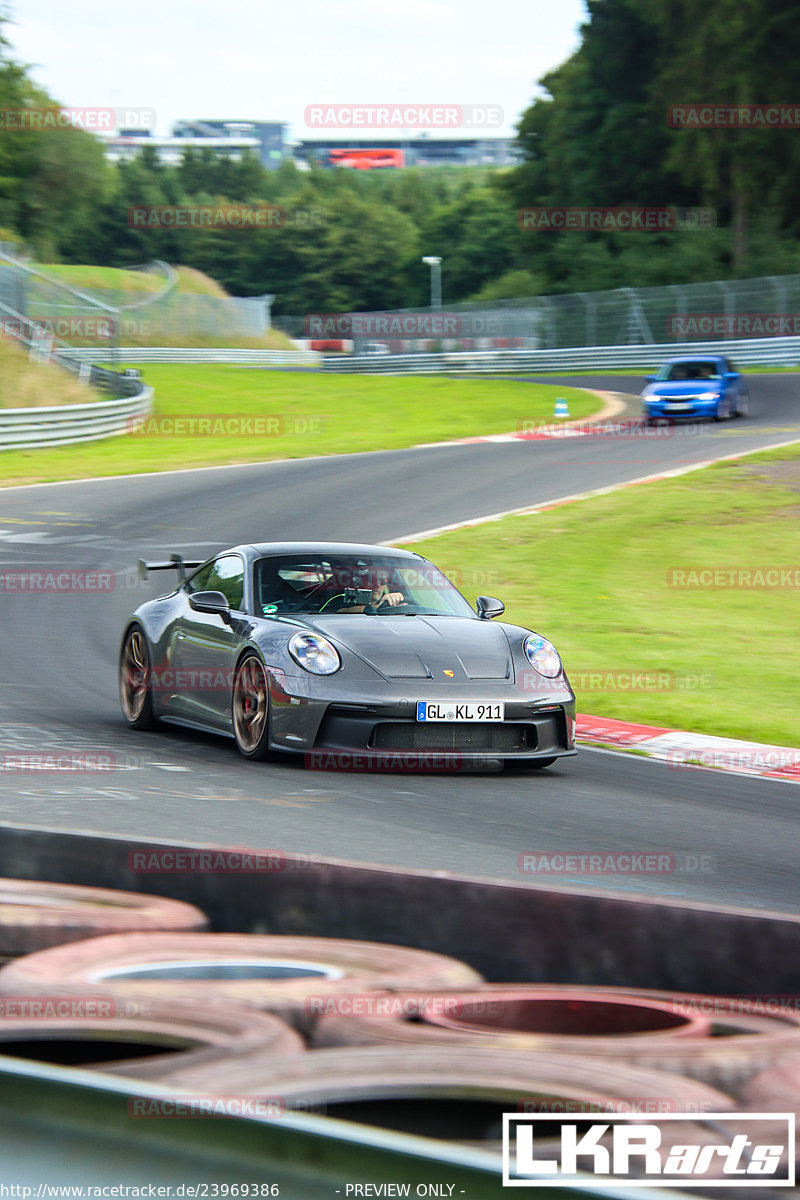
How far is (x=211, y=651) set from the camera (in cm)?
867

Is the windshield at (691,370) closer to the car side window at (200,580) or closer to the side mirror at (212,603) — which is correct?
the car side window at (200,580)

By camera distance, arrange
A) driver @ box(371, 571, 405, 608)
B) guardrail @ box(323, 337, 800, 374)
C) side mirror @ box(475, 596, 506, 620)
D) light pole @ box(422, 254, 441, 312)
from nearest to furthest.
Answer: driver @ box(371, 571, 405, 608), side mirror @ box(475, 596, 506, 620), guardrail @ box(323, 337, 800, 374), light pole @ box(422, 254, 441, 312)

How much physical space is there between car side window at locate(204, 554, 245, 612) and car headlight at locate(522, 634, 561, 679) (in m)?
1.73

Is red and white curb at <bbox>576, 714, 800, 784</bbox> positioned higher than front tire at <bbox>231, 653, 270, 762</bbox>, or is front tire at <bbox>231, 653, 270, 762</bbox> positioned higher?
front tire at <bbox>231, 653, 270, 762</bbox>

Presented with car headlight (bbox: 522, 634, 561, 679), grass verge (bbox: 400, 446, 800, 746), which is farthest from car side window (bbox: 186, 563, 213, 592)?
grass verge (bbox: 400, 446, 800, 746)

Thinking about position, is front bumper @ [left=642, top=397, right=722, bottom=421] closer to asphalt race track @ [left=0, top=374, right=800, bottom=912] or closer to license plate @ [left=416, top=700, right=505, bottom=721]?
asphalt race track @ [left=0, top=374, right=800, bottom=912]

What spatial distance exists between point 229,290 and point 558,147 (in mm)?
50851

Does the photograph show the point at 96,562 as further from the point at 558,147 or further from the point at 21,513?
the point at 558,147

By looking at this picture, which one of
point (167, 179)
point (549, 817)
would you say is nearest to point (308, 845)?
point (549, 817)

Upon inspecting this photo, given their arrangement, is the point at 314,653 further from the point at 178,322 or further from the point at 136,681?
the point at 178,322

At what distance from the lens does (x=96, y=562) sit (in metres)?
16.5

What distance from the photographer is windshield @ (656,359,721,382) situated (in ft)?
99.0

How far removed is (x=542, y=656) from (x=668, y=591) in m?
7.51

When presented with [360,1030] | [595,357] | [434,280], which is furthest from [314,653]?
[434,280]
